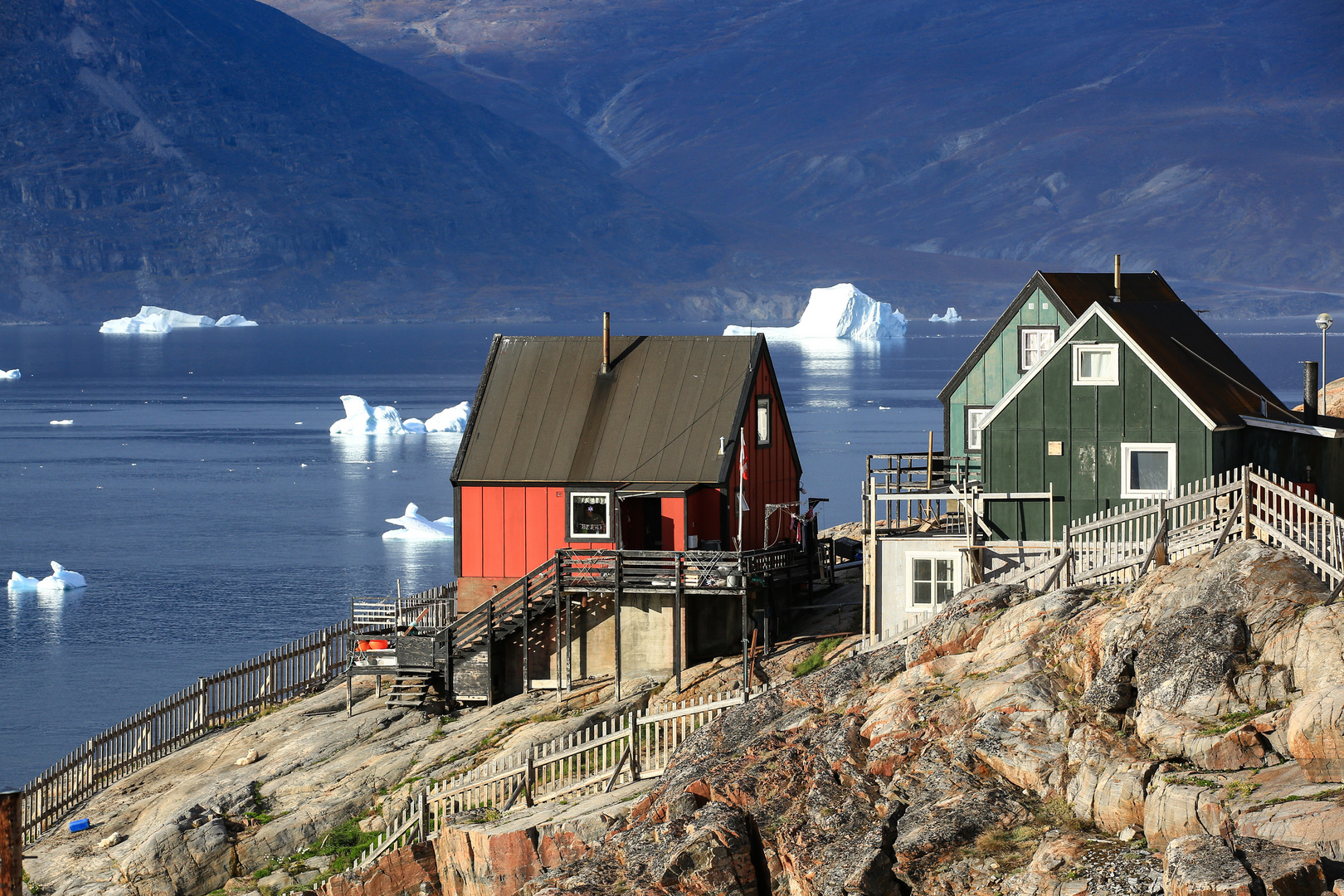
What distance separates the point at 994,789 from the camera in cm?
1661

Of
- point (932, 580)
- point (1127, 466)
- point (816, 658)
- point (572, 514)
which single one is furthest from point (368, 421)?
point (1127, 466)

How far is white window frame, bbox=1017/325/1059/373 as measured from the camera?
36375 mm

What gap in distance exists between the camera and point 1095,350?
95.4 ft

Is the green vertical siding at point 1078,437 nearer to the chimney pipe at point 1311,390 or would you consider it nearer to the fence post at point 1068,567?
the fence post at point 1068,567

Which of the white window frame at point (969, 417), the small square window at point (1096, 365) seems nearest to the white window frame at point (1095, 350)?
the small square window at point (1096, 365)

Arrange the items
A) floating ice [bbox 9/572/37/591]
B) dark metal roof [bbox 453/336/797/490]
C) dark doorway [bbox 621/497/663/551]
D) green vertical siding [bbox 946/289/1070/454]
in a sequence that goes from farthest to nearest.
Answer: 1. floating ice [bbox 9/572/37/591]
2. green vertical siding [bbox 946/289/1070/454]
3. dark doorway [bbox 621/497/663/551]
4. dark metal roof [bbox 453/336/797/490]

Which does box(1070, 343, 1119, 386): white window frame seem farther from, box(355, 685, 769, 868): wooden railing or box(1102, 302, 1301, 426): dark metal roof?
box(355, 685, 769, 868): wooden railing

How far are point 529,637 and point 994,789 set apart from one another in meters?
17.3

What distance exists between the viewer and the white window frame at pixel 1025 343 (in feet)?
119

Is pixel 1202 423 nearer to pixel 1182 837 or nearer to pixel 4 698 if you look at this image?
pixel 1182 837

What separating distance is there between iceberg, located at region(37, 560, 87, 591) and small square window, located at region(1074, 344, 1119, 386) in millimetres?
47169

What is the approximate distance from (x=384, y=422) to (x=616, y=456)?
100034 millimetres

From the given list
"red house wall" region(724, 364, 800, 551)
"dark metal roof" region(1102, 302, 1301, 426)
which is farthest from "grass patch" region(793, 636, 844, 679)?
"dark metal roof" region(1102, 302, 1301, 426)

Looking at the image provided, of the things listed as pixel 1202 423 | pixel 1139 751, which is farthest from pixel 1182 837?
pixel 1202 423
